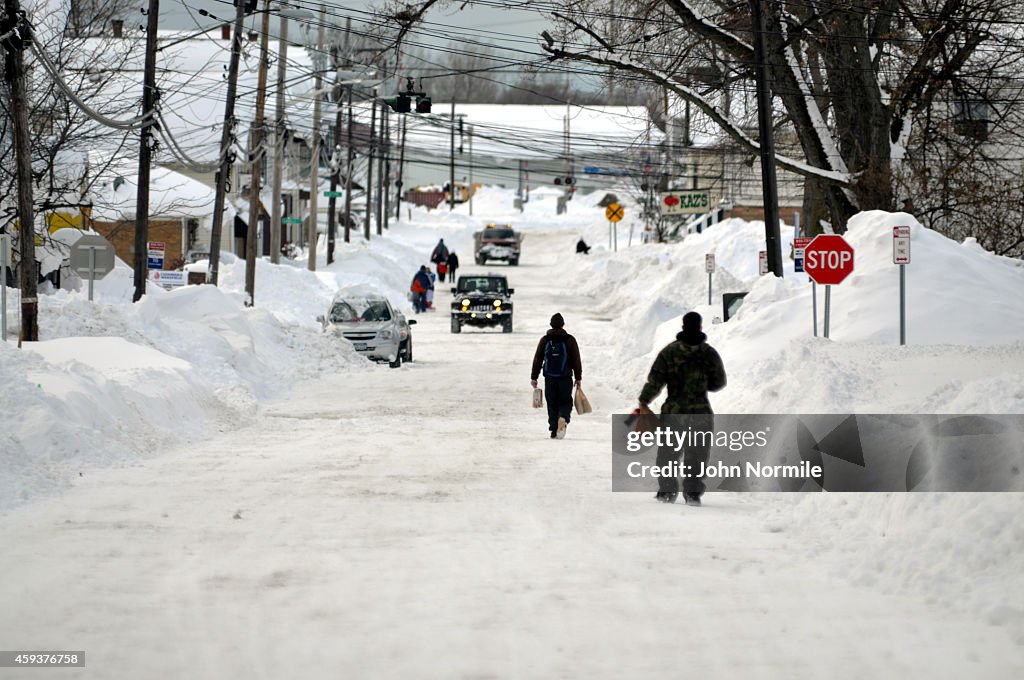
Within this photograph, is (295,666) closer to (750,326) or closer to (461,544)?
(461,544)

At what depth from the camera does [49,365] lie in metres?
16.3

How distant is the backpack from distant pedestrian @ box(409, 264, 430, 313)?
103ft

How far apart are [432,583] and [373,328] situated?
→ 22.8 metres

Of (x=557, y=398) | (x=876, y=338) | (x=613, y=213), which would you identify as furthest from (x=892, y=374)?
(x=613, y=213)

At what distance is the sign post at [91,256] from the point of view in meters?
24.8

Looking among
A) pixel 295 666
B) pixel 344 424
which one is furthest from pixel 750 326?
pixel 295 666

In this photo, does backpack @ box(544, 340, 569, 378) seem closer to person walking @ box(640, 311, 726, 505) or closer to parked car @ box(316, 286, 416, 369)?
person walking @ box(640, 311, 726, 505)

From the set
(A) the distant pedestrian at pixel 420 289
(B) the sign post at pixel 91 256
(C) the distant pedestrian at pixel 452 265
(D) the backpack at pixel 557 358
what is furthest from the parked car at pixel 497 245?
(D) the backpack at pixel 557 358

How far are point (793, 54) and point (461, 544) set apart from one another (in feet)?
78.0

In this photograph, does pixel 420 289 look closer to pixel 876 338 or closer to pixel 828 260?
pixel 828 260

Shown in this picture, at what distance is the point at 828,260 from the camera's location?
21.3 m

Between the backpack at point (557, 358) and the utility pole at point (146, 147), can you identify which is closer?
the backpack at point (557, 358)

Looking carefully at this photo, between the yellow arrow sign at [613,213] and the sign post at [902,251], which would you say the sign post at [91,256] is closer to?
the sign post at [902,251]

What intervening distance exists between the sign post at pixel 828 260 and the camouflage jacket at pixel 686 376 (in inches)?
366
